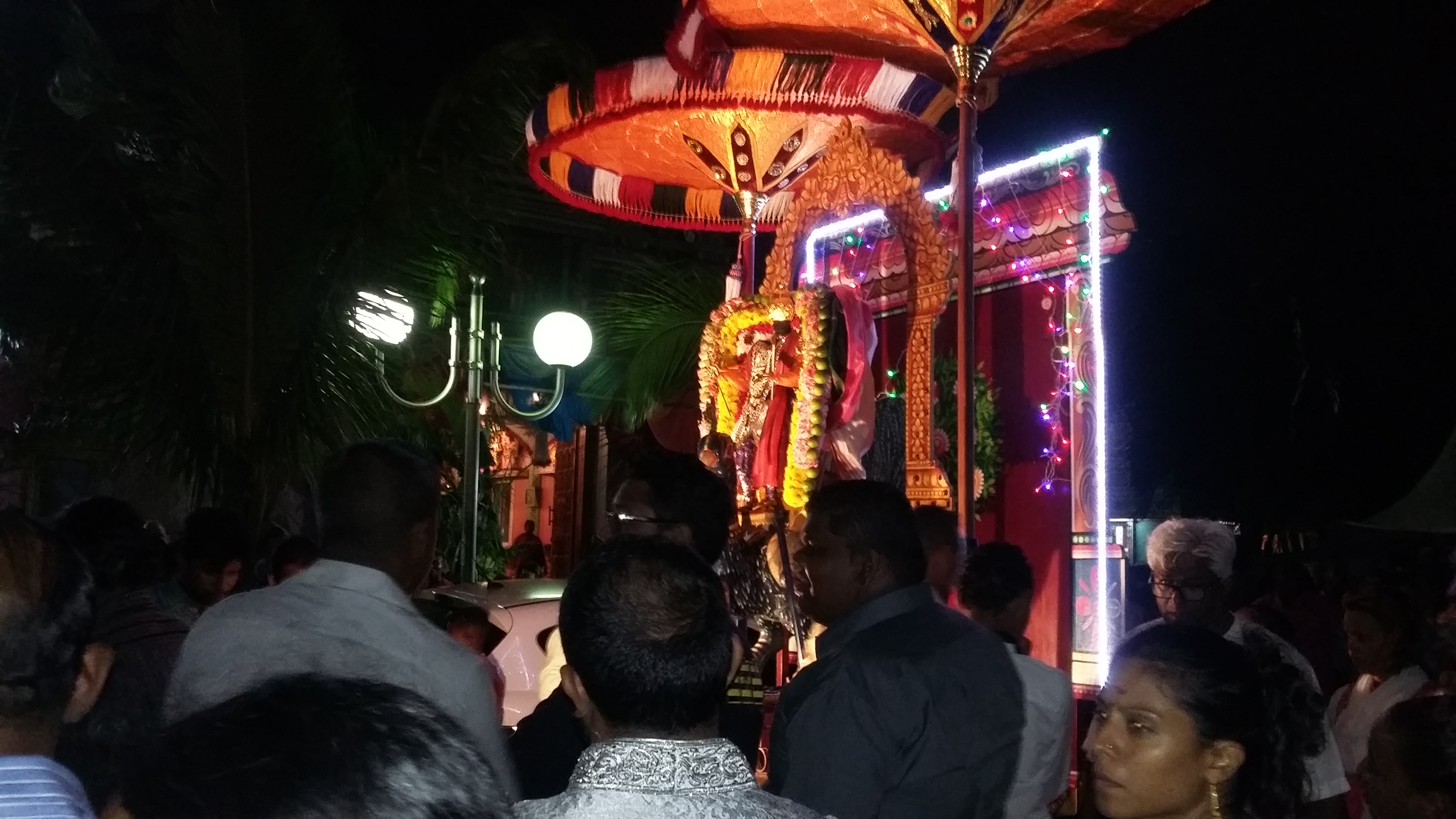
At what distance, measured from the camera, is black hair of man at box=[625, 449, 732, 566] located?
134 inches

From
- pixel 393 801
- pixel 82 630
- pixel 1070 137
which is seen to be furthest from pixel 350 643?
pixel 1070 137

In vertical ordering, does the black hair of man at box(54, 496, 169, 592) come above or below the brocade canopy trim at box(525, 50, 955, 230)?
below

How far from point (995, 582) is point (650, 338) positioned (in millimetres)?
9260

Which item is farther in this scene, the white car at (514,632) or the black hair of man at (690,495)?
the white car at (514,632)

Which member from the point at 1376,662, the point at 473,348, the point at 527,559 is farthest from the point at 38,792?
the point at 527,559

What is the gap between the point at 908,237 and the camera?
8.12 m

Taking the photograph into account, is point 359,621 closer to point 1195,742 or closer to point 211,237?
point 1195,742

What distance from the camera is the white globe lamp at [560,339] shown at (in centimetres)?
819

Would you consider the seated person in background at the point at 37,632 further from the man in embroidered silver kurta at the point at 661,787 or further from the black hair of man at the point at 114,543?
the black hair of man at the point at 114,543

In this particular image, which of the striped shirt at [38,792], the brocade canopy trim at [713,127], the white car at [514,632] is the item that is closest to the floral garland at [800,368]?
the brocade canopy trim at [713,127]

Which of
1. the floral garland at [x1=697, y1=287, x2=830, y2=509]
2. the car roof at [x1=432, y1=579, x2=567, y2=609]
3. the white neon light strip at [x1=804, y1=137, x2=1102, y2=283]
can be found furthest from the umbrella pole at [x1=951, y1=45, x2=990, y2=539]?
the car roof at [x1=432, y1=579, x2=567, y2=609]

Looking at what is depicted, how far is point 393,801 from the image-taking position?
98 centimetres

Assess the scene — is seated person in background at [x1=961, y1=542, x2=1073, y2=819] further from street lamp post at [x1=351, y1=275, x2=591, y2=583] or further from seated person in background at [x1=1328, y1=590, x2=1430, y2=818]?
street lamp post at [x1=351, y1=275, x2=591, y2=583]

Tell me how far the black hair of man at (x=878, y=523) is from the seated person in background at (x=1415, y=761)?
1.02 metres
